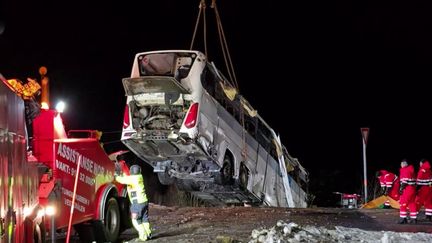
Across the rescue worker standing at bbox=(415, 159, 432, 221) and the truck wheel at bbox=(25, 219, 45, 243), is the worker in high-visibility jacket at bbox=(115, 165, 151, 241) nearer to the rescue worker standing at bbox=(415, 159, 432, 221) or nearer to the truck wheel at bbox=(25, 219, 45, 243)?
the truck wheel at bbox=(25, 219, 45, 243)

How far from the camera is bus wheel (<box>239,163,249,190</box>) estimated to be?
1460cm

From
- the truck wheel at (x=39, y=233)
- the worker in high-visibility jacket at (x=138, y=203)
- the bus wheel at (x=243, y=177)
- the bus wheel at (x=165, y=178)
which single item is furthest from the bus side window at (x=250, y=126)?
the truck wheel at (x=39, y=233)

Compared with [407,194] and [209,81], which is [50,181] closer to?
[209,81]

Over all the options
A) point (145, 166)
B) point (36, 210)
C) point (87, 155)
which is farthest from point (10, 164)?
point (145, 166)

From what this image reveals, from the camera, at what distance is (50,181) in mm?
8125

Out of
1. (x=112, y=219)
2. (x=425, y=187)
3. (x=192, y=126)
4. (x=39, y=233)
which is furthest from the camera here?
(x=425, y=187)

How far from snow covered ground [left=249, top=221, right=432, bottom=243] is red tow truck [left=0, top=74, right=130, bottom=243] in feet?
8.90

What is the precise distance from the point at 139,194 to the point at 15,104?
164 inches

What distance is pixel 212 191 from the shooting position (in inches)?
623

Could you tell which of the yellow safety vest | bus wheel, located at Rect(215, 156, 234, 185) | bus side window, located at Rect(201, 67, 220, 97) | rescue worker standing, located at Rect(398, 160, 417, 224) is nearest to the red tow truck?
the yellow safety vest

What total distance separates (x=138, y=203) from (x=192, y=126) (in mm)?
2873

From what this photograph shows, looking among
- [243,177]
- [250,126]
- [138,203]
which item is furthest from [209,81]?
[138,203]

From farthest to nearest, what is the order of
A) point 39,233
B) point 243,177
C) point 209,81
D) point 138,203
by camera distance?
point 243,177
point 209,81
point 138,203
point 39,233

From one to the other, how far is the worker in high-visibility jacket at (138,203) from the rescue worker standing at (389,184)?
7715mm
